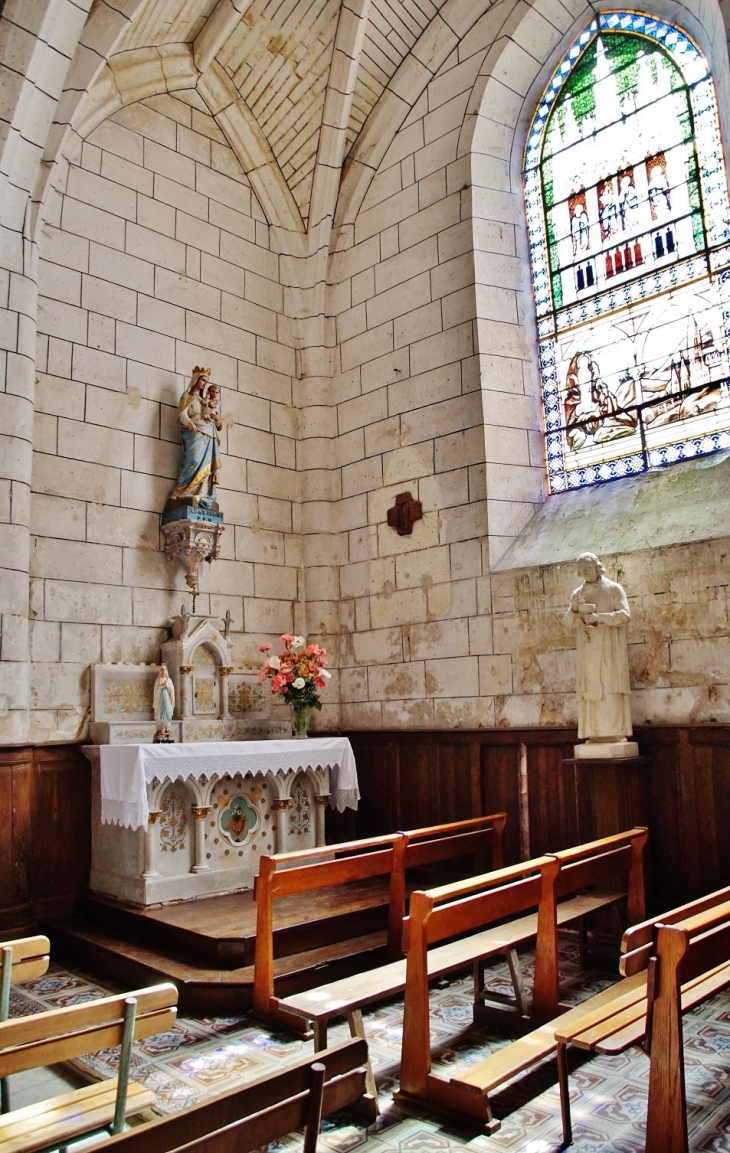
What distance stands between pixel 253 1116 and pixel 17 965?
161 cm

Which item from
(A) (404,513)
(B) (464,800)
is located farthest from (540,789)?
(A) (404,513)

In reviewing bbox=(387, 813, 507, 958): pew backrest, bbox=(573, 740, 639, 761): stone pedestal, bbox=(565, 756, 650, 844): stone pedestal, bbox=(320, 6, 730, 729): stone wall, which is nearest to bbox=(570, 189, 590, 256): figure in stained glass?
bbox=(320, 6, 730, 729): stone wall

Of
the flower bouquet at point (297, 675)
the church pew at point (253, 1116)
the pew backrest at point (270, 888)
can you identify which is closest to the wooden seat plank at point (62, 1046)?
the church pew at point (253, 1116)

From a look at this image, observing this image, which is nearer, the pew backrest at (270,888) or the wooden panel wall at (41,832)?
the pew backrest at (270,888)

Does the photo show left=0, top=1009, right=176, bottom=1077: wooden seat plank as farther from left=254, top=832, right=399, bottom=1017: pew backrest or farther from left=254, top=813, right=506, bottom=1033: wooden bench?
left=254, top=832, right=399, bottom=1017: pew backrest

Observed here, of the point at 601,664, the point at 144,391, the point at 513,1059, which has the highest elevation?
the point at 144,391

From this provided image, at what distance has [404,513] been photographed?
7.48 m

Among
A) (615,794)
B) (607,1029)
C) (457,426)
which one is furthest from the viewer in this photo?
(457,426)

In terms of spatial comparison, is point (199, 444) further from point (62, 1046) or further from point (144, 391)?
point (62, 1046)

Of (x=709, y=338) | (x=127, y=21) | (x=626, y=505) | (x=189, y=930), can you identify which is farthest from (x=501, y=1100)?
(x=127, y=21)

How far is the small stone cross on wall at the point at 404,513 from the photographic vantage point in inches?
291

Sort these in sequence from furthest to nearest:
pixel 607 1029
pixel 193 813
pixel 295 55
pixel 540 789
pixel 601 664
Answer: pixel 295 55, pixel 540 789, pixel 193 813, pixel 601 664, pixel 607 1029

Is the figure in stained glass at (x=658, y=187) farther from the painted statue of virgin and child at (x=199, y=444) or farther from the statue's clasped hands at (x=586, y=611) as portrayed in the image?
the painted statue of virgin and child at (x=199, y=444)

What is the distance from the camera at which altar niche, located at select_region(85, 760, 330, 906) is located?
5543mm
